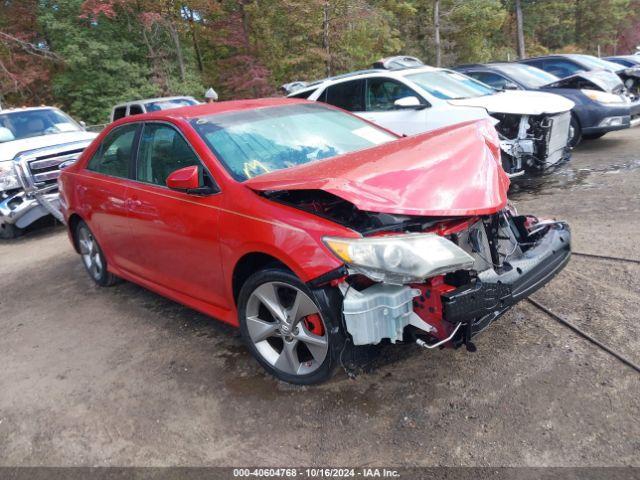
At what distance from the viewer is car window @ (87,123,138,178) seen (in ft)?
13.8

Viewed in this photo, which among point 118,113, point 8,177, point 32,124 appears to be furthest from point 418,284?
point 118,113

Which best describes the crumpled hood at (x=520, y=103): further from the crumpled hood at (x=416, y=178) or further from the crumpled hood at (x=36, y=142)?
the crumpled hood at (x=36, y=142)

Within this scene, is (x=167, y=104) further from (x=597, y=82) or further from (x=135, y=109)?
(x=597, y=82)

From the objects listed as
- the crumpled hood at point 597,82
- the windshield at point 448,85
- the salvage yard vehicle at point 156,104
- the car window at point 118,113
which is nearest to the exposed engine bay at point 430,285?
the windshield at point 448,85

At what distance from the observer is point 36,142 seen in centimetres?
810

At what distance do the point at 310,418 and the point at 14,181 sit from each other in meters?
6.60

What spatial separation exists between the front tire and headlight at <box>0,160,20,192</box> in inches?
230

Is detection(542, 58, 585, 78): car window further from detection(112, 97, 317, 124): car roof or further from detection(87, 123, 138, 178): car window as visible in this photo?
detection(87, 123, 138, 178): car window

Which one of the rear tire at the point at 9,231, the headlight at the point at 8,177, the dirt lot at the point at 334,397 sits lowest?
the rear tire at the point at 9,231

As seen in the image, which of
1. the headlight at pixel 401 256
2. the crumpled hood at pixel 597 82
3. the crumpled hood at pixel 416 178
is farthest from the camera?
the crumpled hood at pixel 597 82

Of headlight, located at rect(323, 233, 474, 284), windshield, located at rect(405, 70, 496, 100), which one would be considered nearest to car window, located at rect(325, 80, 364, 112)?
windshield, located at rect(405, 70, 496, 100)

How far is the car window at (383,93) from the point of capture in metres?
7.77

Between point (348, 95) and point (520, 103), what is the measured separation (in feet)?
9.00

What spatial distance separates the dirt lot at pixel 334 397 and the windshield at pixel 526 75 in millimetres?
6782
